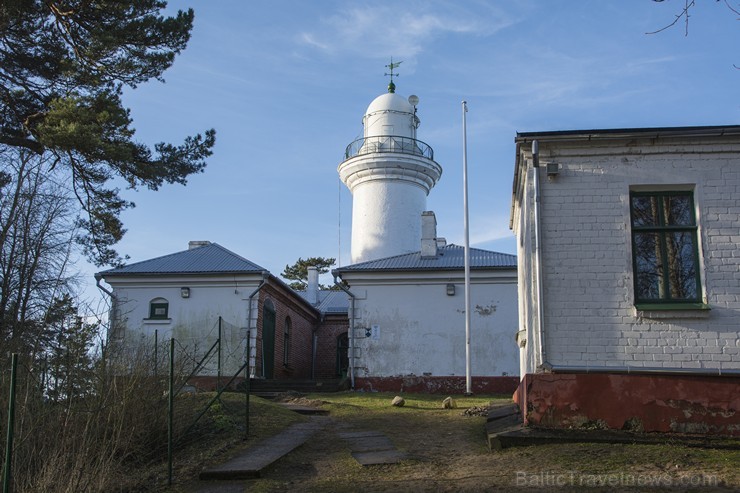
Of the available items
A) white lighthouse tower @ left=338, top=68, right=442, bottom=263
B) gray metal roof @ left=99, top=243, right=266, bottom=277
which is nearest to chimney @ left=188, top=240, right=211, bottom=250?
gray metal roof @ left=99, top=243, right=266, bottom=277

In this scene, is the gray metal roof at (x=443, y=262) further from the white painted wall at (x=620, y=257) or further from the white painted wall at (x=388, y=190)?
the white painted wall at (x=620, y=257)

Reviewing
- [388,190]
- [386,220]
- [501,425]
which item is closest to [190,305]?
[386,220]

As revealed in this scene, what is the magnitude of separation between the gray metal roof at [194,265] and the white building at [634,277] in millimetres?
14098

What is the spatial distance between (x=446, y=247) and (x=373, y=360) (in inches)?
213

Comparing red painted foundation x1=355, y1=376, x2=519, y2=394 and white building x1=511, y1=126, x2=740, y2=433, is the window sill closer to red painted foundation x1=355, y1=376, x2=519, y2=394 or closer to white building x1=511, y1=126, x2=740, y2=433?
white building x1=511, y1=126, x2=740, y2=433

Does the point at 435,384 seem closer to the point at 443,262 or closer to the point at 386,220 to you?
the point at 443,262

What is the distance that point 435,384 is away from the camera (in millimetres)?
23594

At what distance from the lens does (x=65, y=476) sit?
8.02 metres

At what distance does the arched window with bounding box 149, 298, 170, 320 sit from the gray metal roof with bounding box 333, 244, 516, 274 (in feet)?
18.2

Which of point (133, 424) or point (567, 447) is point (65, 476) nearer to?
point (133, 424)

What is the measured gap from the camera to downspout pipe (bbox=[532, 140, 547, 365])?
1068 centimetres

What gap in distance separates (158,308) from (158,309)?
32 millimetres

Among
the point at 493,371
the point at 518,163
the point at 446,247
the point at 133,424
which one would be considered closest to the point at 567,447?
the point at 518,163

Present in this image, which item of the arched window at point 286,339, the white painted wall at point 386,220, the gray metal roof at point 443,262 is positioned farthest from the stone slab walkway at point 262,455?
the white painted wall at point 386,220
